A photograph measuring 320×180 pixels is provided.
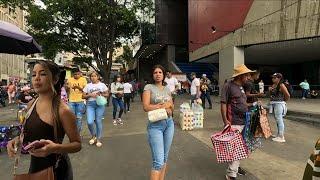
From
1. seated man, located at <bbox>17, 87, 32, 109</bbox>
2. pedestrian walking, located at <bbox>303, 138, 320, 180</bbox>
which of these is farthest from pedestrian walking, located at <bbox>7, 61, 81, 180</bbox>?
seated man, located at <bbox>17, 87, 32, 109</bbox>

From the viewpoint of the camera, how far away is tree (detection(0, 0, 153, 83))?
1216 inches

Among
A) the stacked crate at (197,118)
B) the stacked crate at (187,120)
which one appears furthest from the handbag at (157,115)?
the stacked crate at (197,118)

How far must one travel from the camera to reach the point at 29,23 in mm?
34750

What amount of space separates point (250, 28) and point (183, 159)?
1644 centimetres

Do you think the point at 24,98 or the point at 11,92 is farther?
the point at 11,92

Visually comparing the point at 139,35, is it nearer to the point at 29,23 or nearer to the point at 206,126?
the point at 29,23

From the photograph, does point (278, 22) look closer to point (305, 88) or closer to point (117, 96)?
point (305, 88)

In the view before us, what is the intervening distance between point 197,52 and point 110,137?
→ 2549 centimetres

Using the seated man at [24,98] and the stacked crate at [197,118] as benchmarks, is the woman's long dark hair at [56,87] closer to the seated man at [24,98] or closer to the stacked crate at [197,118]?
the stacked crate at [197,118]

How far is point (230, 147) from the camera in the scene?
18.5ft

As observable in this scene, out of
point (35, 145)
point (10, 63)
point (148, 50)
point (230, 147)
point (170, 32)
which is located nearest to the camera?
point (35, 145)

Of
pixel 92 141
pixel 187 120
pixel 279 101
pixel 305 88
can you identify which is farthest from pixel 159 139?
pixel 305 88

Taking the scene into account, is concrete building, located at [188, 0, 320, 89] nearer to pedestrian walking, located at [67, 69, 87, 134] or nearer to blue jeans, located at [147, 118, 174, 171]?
pedestrian walking, located at [67, 69, 87, 134]

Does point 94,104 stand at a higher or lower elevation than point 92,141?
higher
